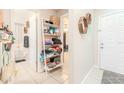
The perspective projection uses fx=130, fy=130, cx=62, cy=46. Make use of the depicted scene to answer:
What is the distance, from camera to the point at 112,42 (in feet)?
13.2

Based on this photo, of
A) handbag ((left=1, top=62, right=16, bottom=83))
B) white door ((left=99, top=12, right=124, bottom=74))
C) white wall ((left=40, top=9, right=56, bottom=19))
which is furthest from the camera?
white door ((left=99, top=12, right=124, bottom=74))

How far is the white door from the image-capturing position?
151 inches

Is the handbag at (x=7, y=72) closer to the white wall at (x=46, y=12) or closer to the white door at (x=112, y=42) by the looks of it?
the white wall at (x=46, y=12)

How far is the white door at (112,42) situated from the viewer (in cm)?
384

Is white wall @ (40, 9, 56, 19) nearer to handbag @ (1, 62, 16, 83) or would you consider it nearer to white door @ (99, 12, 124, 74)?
handbag @ (1, 62, 16, 83)

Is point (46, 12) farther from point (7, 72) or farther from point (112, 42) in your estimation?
point (112, 42)

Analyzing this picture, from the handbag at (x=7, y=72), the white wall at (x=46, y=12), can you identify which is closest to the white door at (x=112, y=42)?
the white wall at (x=46, y=12)

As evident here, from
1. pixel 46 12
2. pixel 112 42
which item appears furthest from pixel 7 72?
pixel 112 42

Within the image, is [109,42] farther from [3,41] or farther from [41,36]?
[3,41]

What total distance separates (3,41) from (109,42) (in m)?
3.24

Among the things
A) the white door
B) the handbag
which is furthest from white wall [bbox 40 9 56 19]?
the white door

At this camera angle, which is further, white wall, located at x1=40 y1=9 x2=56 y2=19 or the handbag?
white wall, located at x1=40 y1=9 x2=56 y2=19

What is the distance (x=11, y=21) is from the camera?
1.87m
